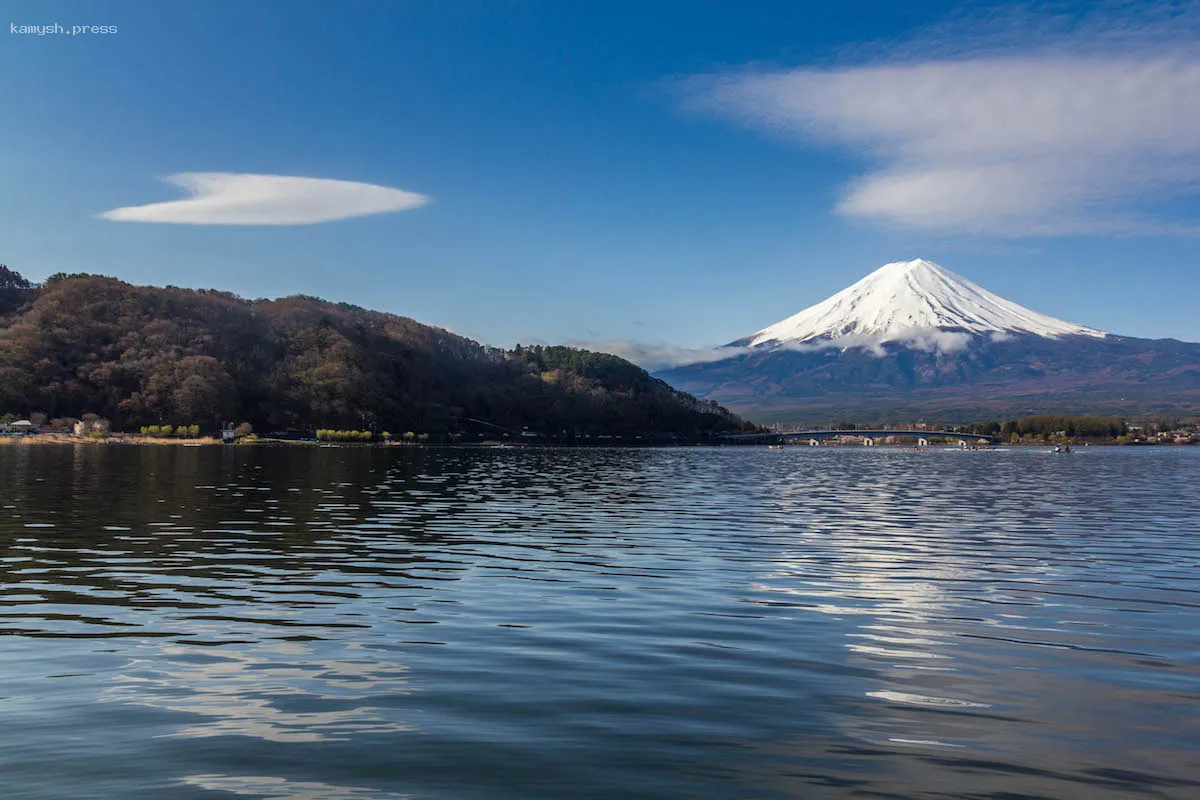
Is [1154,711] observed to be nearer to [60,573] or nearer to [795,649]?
[795,649]

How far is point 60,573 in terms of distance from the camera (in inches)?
1084

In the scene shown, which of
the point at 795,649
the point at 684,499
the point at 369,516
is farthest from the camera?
the point at 684,499

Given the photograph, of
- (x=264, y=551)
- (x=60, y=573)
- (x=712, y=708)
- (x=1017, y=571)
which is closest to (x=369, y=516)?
(x=264, y=551)

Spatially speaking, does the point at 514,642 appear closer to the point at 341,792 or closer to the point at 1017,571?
the point at 341,792

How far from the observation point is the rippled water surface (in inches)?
470

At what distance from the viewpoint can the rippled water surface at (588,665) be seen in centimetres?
1194

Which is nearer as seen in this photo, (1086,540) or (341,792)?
(341,792)

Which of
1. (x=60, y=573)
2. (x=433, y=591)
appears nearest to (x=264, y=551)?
(x=60, y=573)

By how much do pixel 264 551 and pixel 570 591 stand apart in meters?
13.1

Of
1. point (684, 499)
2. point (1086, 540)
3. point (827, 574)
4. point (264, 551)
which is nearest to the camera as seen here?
point (827, 574)

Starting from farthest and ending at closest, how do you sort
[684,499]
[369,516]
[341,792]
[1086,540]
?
[684,499] < [369,516] < [1086,540] < [341,792]

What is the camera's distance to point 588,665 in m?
17.3

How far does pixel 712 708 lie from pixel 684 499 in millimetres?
50956

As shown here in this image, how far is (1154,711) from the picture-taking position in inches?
580
